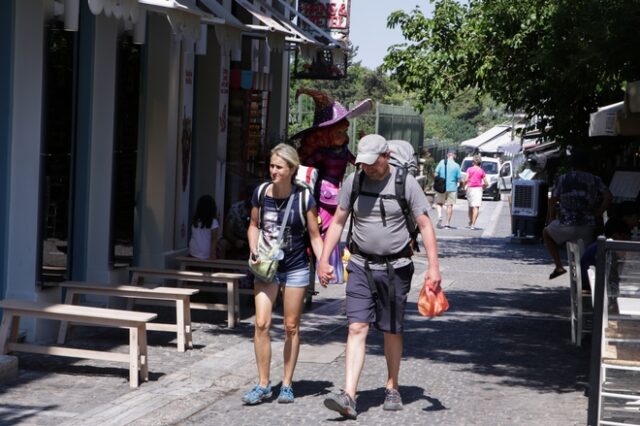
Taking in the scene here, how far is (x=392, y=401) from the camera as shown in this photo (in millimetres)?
8383

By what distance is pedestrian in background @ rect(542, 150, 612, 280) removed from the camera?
14016mm

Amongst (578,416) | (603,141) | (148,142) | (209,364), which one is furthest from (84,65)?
(603,141)

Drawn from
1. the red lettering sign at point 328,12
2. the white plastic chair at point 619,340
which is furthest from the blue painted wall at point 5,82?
the red lettering sign at point 328,12

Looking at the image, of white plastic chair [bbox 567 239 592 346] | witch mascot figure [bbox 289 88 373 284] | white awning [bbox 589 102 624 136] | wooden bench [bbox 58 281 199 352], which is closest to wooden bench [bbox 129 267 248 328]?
witch mascot figure [bbox 289 88 373 284]

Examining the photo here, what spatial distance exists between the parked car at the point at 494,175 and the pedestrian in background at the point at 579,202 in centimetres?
3573

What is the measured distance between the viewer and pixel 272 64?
21281 mm

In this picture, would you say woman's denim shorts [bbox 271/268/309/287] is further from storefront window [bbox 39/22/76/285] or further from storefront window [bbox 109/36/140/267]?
storefront window [bbox 109/36/140/267]

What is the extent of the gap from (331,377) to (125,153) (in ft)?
14.0

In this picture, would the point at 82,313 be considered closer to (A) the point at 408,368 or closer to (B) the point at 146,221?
(A) the point at 408,368

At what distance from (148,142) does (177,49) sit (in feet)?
4.11

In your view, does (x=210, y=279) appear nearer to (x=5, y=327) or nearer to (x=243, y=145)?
(x=5, y=327)

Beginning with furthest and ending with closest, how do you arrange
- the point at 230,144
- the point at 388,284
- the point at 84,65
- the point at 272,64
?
the point at 272,64, the point at 230,144, the point at 84,65, the point at 388,284

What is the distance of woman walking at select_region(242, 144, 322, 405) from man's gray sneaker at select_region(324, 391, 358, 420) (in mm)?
644

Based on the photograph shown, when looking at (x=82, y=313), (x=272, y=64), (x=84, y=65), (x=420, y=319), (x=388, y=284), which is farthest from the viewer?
(x=272, y=64)
